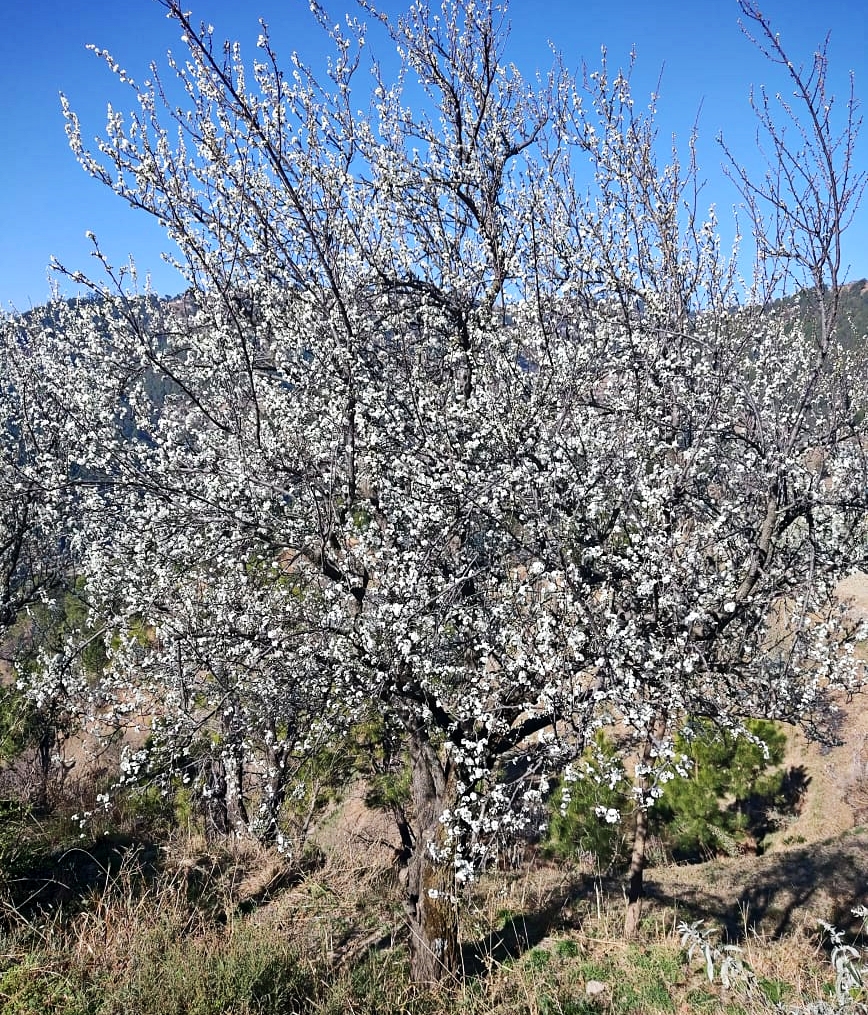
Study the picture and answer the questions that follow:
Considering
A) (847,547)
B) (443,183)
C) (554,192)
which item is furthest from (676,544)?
→ (443,183)

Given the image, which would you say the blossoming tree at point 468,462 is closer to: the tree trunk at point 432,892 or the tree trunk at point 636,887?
the tree trunk at point 432,892

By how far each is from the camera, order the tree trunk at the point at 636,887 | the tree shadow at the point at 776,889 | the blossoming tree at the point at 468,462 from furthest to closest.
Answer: the tree shadow at the point at 776,889 → the tree trunk at the point at 636,887 → the blossoming tree at the point at 468,462

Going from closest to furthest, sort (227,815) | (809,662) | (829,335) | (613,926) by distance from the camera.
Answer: (829,335) < (809,662) < (613,926) < (227,815)

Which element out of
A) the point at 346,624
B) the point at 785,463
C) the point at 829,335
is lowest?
the point at 346,624

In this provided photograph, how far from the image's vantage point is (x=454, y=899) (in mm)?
5387

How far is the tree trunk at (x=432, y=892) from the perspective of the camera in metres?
5.62

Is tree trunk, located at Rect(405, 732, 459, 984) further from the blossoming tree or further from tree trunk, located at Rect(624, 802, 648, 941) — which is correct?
tree trunk, located at Rect(624, 802, 648, 941)

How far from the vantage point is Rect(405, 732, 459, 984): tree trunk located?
5.62m

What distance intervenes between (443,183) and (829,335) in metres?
3.48

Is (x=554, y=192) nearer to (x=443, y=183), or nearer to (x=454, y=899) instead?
(x=443, y=183)

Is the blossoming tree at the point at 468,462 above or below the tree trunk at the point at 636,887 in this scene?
above

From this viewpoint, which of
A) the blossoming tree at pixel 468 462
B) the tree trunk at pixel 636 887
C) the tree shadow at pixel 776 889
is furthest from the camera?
the tree shadow at pixel 776 889

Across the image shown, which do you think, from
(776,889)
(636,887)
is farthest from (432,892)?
(776,889)

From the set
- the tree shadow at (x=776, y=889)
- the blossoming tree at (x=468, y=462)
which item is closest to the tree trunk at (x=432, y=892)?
the blossoming tree at (x=468, y=462)
